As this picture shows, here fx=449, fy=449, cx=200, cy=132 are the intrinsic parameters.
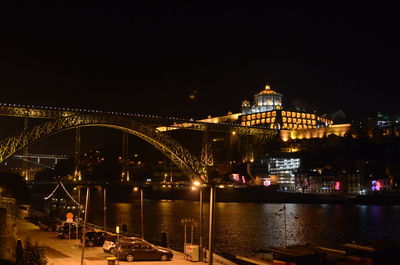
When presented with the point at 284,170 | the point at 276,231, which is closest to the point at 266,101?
the point at 284,170

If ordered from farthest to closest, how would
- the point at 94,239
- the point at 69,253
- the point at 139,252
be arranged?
the point at 94,239
the point at 69,253
the point at 139,252

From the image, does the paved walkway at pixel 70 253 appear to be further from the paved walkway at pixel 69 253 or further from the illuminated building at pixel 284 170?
the illuminated building at pixel 284 170

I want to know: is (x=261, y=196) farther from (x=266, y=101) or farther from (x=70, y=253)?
(x=70, y=253)

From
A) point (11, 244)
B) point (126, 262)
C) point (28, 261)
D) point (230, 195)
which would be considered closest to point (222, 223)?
point (126, 262)

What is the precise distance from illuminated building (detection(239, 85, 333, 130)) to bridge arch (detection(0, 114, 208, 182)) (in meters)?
44.8

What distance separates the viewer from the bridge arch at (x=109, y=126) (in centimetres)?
4241

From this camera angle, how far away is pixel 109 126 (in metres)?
48.2

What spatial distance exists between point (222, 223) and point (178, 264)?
2150 cm

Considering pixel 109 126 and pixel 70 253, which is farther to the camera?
pixel 109 126

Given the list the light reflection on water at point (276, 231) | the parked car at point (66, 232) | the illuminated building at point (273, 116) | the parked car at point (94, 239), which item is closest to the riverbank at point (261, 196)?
the light reflection on water at point (276, 231)

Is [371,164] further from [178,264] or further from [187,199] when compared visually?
[178,264]

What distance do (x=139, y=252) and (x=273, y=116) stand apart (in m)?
87.9

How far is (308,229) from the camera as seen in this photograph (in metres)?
31.8

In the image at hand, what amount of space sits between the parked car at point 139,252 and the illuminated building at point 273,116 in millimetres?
82110
